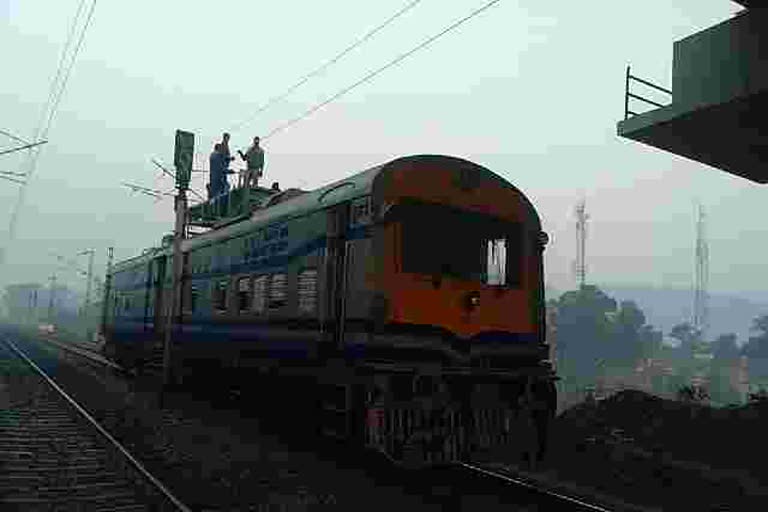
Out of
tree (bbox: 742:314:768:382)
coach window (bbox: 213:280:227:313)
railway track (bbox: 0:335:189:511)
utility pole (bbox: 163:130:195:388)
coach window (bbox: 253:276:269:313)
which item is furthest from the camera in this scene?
tree (bbox: 742:314:768:382)

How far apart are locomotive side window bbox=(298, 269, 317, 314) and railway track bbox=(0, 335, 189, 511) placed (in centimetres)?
342

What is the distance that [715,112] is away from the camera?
639 inches

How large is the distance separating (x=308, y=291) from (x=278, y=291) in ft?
4.58

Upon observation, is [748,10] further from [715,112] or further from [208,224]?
[208,224]

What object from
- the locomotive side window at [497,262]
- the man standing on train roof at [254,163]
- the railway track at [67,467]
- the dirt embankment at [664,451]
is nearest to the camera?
the railway track at [67,467]

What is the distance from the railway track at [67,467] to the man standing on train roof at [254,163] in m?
9.73

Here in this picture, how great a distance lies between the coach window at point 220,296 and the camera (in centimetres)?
1646

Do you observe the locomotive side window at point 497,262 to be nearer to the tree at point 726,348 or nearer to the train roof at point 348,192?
the train roof at point 348,192

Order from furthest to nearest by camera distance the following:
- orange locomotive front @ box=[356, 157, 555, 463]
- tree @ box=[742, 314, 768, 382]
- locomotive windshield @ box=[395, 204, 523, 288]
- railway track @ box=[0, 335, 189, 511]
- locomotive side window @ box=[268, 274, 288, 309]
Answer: tree @ box=[742, 314, 768, 382], locomotive side window @ box=[268, 274, 288, 309], locomotive windshield @ box=[395, 204, 523, 288], orange locomotive front @ box=[356, 157, 555, 463], railway track @ box=[0, 335, 189, 511]

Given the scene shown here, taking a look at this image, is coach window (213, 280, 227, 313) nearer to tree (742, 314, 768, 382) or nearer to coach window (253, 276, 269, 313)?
coach window (253, 276, 269, 313)

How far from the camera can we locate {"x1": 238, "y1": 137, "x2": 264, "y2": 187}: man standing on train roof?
2467 cm

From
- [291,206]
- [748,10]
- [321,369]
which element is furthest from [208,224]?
[748,10]

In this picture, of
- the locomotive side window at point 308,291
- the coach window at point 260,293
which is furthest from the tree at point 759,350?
the locomotive side window at point 308,291

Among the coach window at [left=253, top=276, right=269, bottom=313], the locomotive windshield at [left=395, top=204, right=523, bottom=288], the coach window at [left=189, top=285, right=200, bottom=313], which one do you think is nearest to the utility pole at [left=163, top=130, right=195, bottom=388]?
the coach window at [left=189, top=285, right=200, bottom=313]
